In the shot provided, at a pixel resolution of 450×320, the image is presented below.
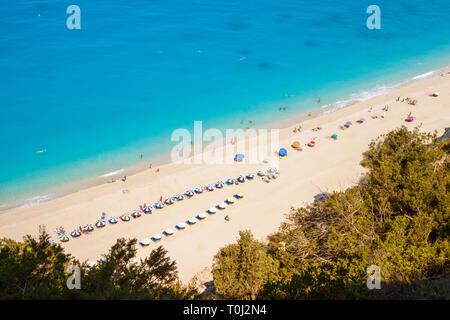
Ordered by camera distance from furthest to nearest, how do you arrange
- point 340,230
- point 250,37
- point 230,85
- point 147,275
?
point 250,37
point 230,85
point 340,230
point 147,275

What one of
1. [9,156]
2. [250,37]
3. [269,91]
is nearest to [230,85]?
[269,91]

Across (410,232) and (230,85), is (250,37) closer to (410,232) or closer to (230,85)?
(230,85)

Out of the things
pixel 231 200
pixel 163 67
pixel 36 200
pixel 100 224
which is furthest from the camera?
pixel 163 67

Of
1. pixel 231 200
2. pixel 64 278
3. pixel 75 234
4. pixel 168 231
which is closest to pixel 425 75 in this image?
pixel 231 200

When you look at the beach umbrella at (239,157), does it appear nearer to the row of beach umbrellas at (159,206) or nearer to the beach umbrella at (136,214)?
the row of beach umbrellas at (159,206)

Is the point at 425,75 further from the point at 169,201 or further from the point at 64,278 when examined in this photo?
the point at 64,278

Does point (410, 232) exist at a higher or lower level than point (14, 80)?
lower

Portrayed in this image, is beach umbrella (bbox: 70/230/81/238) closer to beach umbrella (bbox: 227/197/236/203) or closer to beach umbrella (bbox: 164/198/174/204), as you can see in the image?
beach umbrella (bbox: 164/198/174/204)
